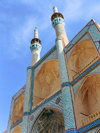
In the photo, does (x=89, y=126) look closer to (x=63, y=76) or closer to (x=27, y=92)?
(x=63, y=76)

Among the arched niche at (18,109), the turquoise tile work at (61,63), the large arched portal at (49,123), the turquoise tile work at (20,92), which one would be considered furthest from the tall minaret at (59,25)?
the arched niche at (18,109)

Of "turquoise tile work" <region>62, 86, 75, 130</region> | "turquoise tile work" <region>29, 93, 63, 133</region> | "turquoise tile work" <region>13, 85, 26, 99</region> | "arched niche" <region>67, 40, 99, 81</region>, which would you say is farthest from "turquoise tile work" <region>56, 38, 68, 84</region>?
"turquoise tile work" <region>13, 85, 26, 99</region>

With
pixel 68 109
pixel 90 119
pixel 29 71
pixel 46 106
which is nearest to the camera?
pixel 90 119

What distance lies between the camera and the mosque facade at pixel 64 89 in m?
5.62

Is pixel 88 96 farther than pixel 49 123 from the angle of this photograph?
No

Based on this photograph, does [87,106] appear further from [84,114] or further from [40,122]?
[40,122]

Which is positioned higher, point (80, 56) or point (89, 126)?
point (80, 56)

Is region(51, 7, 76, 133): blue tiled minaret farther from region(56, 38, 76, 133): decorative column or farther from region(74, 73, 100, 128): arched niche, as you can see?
region(74, 73, 100, 128): arched niche

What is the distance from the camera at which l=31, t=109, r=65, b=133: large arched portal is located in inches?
293

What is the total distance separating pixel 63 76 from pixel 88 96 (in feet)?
4.81

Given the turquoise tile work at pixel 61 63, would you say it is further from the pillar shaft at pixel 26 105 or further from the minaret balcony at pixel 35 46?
the minaret balcony at pixel 35 46

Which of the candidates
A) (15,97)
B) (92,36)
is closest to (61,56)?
(92,36)

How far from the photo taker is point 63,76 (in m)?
6.77

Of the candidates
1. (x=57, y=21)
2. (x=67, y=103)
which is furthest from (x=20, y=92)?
(x=67, y=103)
